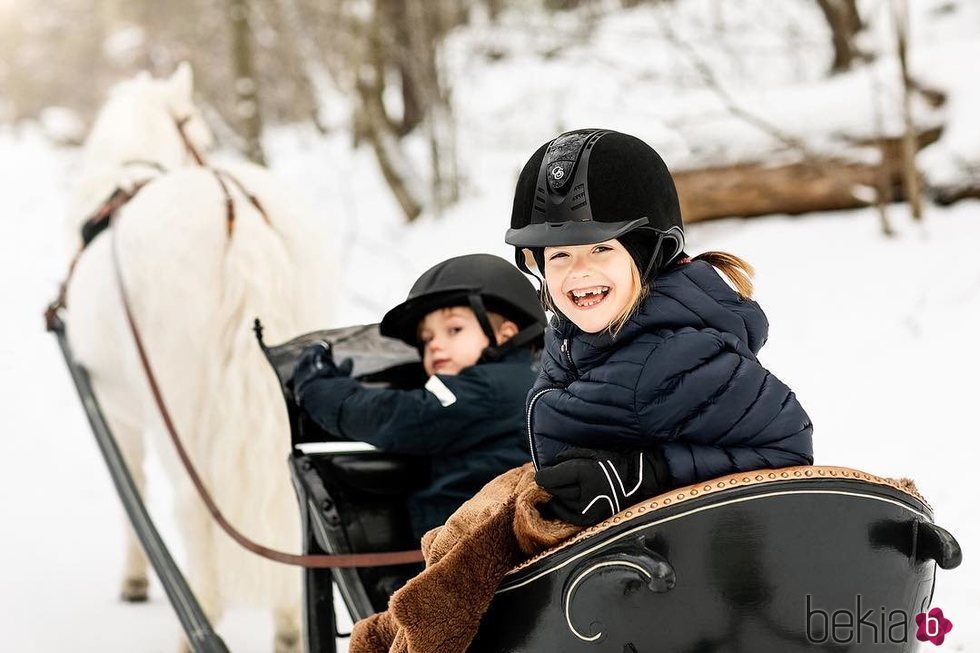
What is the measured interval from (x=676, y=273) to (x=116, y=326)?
2326 mm

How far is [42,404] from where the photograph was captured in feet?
23.4

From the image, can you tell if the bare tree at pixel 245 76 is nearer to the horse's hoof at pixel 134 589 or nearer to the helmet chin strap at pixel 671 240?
the horse's hoof at pixel 134 589

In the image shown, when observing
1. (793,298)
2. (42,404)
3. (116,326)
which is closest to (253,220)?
(116,326)

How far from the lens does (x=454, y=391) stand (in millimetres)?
2221

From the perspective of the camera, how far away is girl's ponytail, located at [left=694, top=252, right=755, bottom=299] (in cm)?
165

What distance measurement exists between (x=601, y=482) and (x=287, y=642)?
6.91 feet

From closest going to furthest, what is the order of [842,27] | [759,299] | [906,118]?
[906,118] < [759,299] < [842,27]

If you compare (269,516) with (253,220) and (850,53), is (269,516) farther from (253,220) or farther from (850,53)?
(850,53)

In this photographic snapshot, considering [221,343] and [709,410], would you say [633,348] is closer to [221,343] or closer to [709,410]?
[709,410]

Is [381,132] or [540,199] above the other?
[381,132]

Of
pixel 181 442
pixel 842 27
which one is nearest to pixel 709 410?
pixel 181 442

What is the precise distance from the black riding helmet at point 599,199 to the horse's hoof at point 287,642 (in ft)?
6.84

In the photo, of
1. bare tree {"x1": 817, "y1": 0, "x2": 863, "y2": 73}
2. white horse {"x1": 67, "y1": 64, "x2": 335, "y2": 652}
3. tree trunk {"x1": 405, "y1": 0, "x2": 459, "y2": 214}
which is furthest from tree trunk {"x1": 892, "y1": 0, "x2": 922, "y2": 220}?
tree trunk {"x1": 405, "y1": 0, "x2": 459, "y2": 214}

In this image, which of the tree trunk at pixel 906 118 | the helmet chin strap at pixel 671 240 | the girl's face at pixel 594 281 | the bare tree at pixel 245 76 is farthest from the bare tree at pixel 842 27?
the girl's face at pixel 594 281
